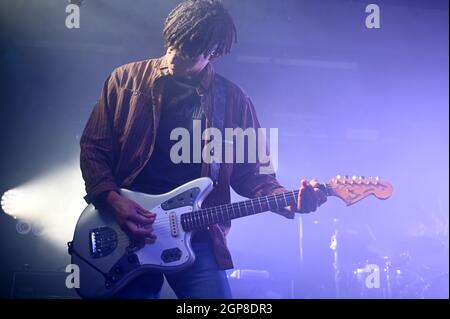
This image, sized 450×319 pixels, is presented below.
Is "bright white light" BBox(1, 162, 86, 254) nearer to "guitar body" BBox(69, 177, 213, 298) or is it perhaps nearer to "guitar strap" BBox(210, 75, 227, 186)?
"guitar body" BBox(69, 177, 213, 298)

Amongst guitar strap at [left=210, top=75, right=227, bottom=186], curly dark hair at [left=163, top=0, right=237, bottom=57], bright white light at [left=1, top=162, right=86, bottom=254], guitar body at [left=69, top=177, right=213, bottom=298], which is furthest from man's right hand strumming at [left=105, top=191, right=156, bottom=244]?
curly dark hair at [left=163, top=0, right=237, bottom=57]

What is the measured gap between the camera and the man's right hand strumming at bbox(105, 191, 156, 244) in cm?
215

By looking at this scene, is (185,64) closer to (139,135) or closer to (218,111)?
(218,111)

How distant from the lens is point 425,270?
2818mm

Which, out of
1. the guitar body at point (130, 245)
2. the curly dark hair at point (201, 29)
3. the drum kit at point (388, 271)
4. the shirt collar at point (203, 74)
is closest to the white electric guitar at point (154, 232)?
the guitar body at point (130, 245)

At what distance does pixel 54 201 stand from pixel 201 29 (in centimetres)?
156

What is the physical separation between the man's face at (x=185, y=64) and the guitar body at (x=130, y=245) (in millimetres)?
588

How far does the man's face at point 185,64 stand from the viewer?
2.39 m

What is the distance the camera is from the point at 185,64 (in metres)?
2.40

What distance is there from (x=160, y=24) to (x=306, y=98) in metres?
0.95

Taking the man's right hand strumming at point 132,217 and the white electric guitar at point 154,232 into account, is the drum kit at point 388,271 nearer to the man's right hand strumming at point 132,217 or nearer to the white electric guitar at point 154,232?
the white electric guitar at point 154,232
